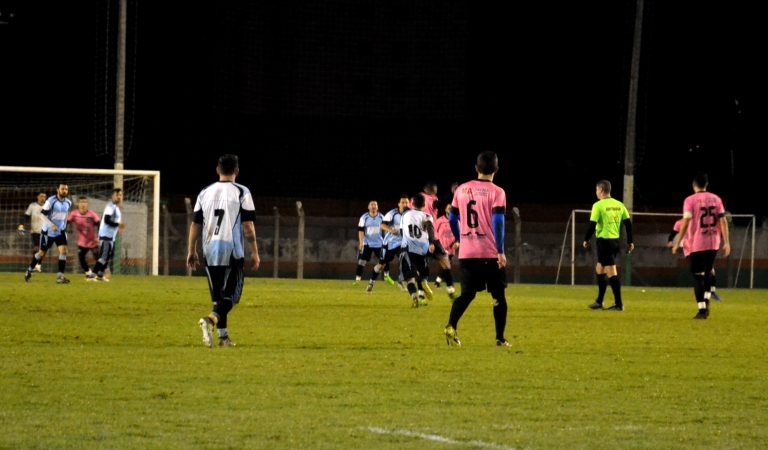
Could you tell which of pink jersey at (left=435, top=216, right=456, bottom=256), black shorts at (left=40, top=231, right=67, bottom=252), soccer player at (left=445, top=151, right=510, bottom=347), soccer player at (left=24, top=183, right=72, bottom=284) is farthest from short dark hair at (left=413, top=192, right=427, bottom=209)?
black shorts at (left=40, top=231, right=67, bottom=252)

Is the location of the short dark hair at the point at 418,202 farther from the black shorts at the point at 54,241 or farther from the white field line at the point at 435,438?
the white field line at the point at 435,438

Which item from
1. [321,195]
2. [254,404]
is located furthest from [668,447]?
[321,195]

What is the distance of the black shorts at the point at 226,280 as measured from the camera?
13.5m

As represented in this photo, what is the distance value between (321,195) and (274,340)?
47999 millimetres

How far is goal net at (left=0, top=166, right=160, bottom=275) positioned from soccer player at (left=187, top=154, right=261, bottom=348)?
2072 cm

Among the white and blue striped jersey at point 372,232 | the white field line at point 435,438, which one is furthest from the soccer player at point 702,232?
the white and blue striped jersey at point 372,232

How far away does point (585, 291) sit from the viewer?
32406 mm

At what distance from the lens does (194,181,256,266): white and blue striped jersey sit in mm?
13328

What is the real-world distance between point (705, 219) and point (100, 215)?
20.7m

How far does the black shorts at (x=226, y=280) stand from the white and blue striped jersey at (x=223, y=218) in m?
0.08

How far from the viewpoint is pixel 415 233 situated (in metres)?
23.4

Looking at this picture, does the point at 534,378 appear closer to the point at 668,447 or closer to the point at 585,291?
the point at 668,447

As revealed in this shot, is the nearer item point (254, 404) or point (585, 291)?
point (254, 404)

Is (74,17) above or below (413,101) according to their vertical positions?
above
